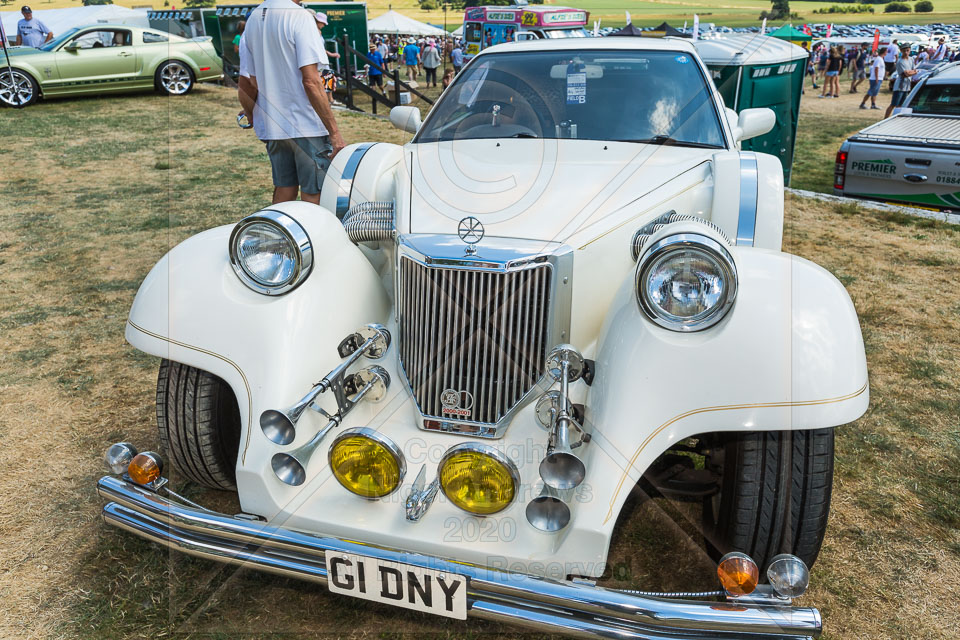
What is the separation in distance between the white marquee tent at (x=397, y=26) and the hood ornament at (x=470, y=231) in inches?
1209

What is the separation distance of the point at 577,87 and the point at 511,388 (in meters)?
1.91

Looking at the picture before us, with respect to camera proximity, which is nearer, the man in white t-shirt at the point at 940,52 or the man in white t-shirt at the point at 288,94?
the man in white t-shirt at the point at 288,94

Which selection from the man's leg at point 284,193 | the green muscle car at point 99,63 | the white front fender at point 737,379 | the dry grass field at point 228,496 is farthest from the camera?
the green muscle car at point 99,63

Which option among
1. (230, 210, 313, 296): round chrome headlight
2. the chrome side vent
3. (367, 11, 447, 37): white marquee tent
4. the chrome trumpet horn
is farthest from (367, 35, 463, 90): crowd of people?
the chrome trumpet horn

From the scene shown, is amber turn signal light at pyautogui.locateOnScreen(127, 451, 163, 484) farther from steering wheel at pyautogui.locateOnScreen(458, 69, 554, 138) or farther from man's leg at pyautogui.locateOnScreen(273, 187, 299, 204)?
man's leg at pyautogui.locateOnScreen(273, 187, 299, 204)

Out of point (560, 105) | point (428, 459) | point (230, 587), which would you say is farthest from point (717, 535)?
point (560, 105)

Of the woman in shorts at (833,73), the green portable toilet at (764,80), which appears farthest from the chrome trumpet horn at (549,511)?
the woman in shorts at (833,73)

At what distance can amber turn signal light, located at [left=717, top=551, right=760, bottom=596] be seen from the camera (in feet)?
6.05

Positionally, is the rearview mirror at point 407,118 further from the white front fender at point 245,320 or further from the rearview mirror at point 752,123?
the rearview mirror at point 752,123

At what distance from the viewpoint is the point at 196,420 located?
259 centimetres

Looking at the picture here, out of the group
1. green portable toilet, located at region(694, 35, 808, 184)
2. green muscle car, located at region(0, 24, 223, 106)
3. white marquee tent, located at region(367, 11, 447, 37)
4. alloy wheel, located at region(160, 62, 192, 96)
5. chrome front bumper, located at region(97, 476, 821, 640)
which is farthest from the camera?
white marquee tent, located at region(367, 11, 447, 37)

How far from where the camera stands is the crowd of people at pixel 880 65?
46.6ft

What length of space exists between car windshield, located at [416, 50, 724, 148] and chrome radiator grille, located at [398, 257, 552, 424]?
52.1 inches

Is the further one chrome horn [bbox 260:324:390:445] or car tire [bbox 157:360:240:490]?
car tire [bbox 157:360:240:490]
